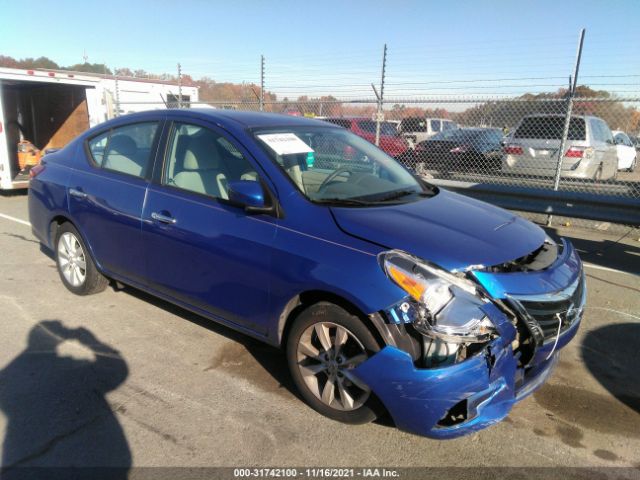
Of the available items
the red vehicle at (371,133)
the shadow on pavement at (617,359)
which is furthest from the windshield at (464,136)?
the shadow on pavement at (617,359)

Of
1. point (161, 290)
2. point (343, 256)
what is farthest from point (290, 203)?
point (161, 290)

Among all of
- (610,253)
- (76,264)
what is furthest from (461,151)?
(76,264)

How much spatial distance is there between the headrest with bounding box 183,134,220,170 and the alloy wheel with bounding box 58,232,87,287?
1.58 meters

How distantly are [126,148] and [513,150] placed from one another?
308 inches

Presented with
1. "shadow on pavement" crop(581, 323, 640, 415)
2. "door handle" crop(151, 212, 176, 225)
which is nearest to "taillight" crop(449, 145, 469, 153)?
"shadow on pavement" crop(581, 323, 640, 415)

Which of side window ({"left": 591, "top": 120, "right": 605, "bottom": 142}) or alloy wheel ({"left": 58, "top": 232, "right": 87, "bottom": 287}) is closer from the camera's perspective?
alloy wheel ({"left": 58, "top": 232, "right": 87, "bottom": 287})

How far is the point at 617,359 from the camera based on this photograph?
11.9 feet

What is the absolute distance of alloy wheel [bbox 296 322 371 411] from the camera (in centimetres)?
255

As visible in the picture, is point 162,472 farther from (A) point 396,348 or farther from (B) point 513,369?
(B) point 513,369

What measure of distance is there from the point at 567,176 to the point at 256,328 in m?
7.67

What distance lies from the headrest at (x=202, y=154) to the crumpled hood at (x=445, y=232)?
1.09 metres

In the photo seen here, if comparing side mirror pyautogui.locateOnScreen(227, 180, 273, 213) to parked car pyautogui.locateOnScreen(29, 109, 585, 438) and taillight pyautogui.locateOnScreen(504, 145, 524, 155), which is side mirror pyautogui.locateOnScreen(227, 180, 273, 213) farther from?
taillight pyautogui.locateOnScreen(504, 145, 524, 155)

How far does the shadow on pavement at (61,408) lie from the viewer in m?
2.42

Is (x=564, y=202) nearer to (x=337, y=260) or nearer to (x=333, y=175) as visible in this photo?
(x=333, y=175)
